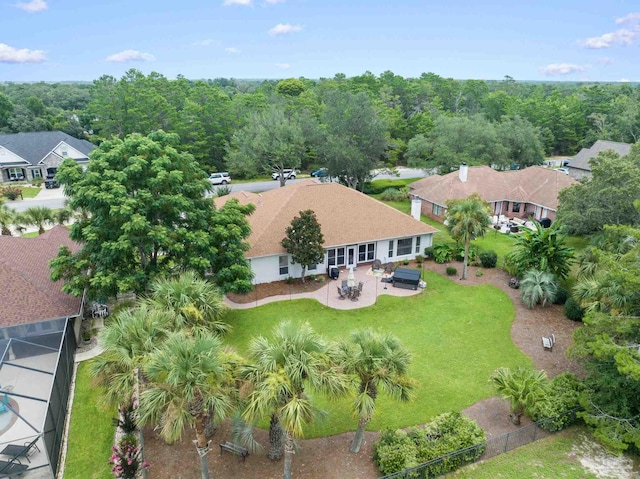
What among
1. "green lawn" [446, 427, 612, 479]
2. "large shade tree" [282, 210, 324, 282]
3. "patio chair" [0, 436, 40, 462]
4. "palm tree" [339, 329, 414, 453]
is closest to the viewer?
"palm tree" [339, 329, 414, 453]

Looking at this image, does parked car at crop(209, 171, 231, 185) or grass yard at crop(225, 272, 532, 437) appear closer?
grass yard at crop(225, 272, 532, 437)

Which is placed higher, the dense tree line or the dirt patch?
the dense tree line

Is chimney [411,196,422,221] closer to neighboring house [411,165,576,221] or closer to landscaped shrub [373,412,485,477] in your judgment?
neighboring house [411,165,576,221]

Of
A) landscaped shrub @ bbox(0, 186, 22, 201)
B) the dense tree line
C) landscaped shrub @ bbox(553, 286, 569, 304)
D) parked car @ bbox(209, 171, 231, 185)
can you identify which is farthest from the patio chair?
parked car @ bbox(209, 171, 231, 185)

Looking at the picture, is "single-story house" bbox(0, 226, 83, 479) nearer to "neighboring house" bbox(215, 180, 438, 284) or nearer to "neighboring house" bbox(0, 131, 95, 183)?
"neighboring house" bbox(215, 180, 438, 284)

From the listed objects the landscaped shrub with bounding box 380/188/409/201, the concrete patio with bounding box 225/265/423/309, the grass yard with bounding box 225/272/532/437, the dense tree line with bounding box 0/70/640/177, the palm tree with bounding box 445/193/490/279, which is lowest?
the grass yard with bounding box 225/272/532/437

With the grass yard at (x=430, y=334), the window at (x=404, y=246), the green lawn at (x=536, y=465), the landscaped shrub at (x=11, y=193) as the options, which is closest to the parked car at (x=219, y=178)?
the landscaped shrub at (x=11, y=193)

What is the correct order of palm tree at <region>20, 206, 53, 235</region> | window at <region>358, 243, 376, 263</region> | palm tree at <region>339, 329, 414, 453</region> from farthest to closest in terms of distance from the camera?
palm tree at <region>20, 206, 53, 235</region> < window at <region>358, 243, 376, 263</region> < palm tree at <region>339, 329, 414, 453</region>
